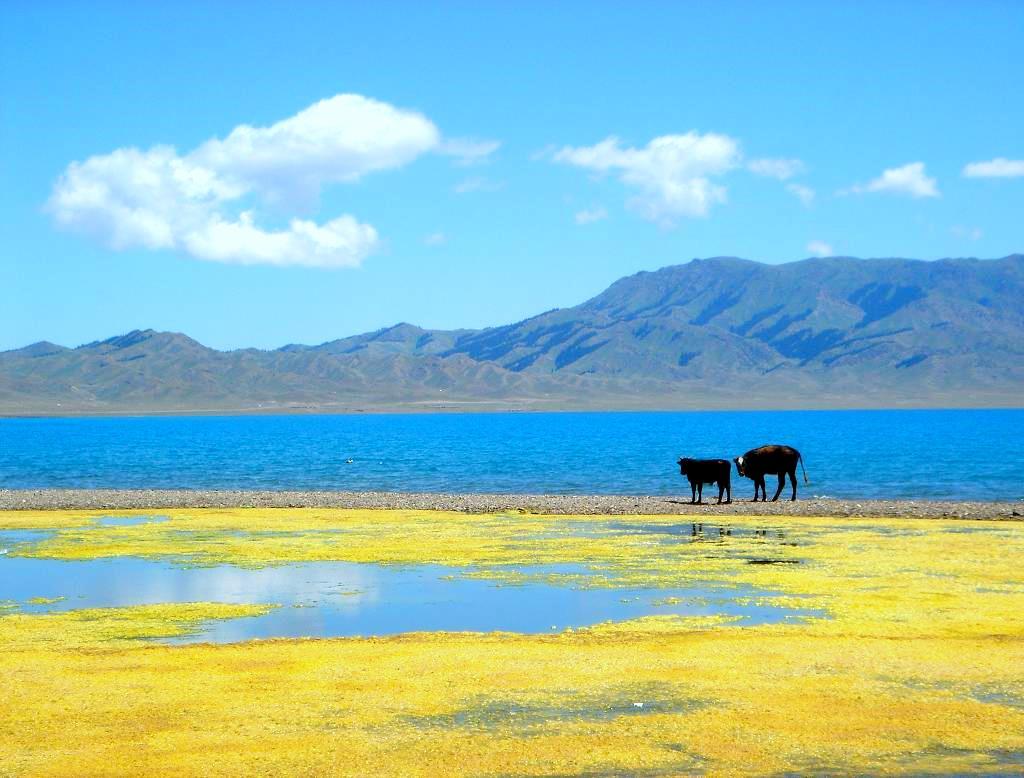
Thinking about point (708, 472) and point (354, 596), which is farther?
point (708, 472)

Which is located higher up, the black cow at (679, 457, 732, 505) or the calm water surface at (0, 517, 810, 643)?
the black cow at (679, 457, 732, 505)

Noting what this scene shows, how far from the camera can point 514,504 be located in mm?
46562

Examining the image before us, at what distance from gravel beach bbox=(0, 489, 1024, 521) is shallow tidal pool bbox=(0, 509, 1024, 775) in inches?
405

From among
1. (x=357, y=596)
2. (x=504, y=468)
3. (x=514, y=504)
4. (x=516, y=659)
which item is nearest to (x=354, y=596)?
(x=357, y=596)

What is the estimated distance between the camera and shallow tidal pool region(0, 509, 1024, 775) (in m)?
13.2

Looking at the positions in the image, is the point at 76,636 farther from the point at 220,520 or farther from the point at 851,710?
the point at 220,520

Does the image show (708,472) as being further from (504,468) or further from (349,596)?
(504,468)

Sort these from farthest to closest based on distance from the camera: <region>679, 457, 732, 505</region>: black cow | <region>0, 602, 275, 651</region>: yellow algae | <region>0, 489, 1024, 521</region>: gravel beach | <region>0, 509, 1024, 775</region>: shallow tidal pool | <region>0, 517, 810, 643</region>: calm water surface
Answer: <region>679, 457, 732, 505</region>: black cow, <region>0, 489, 1024, 521</region>: gravel beach, <region>0, 517, 810, 643</region>: calm water surface, <region>0, 602, 275, 651</region>: yellow algae, <region>0, 509, 1024, 775</region>: shallow tidal pool

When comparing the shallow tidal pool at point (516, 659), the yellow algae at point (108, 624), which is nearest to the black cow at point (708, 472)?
the shallow tidal pool at point (516, 659)

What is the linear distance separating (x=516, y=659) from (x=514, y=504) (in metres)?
28.9

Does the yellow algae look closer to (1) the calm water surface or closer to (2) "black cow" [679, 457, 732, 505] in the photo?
(1) the calm water surface

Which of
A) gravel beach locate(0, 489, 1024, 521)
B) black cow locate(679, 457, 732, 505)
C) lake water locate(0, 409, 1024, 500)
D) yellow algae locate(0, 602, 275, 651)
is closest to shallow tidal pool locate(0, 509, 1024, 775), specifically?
yellow algae locate(0, 602, 275, 651)

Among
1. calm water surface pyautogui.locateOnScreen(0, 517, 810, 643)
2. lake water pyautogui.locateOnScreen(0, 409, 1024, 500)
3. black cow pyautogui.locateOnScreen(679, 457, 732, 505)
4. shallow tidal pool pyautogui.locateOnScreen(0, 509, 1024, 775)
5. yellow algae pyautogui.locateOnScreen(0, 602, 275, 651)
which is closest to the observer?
shallow tidal pool pyautogui.locateOnScreen(0, 509, 1024, 775)

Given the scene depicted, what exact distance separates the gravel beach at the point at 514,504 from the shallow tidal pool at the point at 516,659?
10285 millimetres
